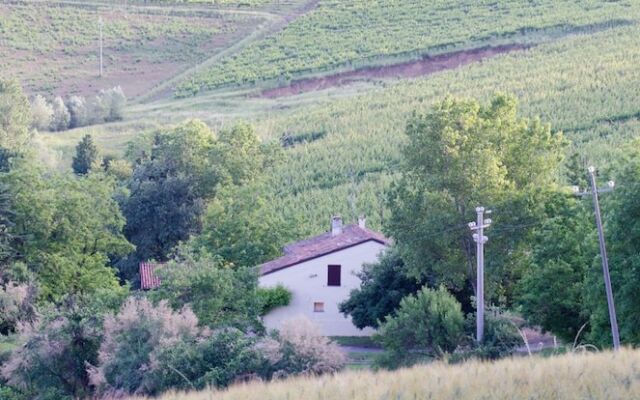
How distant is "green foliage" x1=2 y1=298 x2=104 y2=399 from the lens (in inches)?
1681

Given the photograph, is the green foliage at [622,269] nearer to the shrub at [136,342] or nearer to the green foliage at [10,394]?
the shrub at [136,342]

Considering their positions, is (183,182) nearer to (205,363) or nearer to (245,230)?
(245,230)

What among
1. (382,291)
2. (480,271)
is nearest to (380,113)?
(382,291)

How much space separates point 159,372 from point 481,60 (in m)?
91.4

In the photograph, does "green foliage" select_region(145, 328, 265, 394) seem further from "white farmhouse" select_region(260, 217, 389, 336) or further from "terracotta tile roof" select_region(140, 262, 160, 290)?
"terracotta tile roof" select_region(140, 262, 160, 290)

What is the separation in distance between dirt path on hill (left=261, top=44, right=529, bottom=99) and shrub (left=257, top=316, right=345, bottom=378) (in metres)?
88.0

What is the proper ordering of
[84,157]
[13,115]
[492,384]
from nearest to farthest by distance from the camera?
[492,384]
[84,157]
[13,115]

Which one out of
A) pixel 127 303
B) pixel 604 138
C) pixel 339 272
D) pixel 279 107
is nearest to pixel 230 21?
pixel 279 107

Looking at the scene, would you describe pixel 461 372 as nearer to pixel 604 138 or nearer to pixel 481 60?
pixel 604 138

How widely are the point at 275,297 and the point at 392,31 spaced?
296ft

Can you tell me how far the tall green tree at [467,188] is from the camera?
47.6 metres

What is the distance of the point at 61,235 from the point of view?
6116cm

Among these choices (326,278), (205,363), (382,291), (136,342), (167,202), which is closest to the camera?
(205,363)

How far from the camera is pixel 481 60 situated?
125938mm
